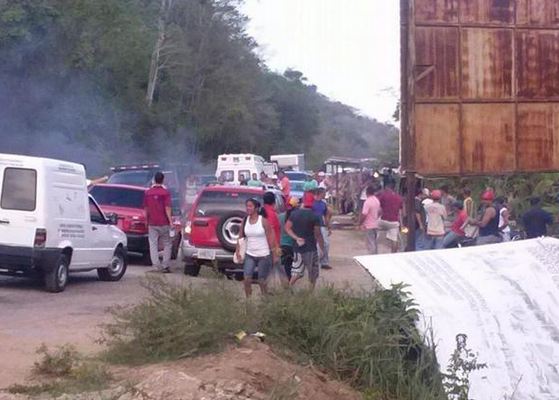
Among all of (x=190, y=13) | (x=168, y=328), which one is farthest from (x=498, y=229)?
(x=190, y=13)

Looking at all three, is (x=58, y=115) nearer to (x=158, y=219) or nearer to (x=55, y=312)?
(x=158, y=219)

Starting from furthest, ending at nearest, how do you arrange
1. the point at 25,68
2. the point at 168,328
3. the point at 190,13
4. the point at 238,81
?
the point at 238,81 → the point at 190,13 → the point at 25,68 → the point at 168,328

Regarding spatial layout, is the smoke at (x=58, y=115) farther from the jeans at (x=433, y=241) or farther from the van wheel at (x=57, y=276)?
the van wheel at (x=57, y=276)

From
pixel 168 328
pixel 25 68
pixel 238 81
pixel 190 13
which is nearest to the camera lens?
pixel 168 328

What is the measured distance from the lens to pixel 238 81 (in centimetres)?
5672

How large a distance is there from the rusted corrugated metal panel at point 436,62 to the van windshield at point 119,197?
8.69 m

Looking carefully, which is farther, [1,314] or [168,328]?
[1,314]

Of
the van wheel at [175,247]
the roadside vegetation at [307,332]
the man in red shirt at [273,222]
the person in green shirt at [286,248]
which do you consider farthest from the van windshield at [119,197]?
the roadside vegetation at [307,332]

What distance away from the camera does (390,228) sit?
20.3m

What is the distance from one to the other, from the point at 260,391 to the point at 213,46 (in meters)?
47.4

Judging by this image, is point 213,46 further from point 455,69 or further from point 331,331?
point 331,331

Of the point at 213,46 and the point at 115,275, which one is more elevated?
the point at 213,46

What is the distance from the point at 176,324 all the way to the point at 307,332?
3.73 ft

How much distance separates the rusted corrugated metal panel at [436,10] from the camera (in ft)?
46.7
